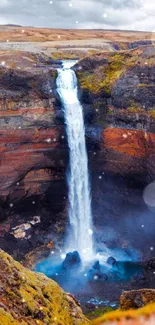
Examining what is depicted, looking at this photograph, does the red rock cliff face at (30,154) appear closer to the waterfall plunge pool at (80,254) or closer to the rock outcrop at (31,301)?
the waterfall plunge pool at (80,254)

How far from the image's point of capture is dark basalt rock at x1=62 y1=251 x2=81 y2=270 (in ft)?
121

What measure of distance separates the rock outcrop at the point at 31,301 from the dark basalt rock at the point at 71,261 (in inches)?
1025

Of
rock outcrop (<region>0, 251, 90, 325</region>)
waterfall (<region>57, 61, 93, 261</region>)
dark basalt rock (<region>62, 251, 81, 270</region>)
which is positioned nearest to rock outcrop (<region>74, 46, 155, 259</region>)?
waterfall (<region>57, 61, 93, 261</region>)

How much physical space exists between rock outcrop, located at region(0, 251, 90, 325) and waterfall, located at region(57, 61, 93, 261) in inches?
1142

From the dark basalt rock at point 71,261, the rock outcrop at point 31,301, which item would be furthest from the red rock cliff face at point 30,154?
the rock outcrop at point 31,301

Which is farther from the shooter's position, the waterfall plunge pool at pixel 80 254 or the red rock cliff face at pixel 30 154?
the red rock cliff face at pixel 30 154

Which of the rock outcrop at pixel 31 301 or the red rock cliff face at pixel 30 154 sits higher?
the red rock cliff face at pixel 30 154

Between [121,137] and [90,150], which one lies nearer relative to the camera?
[121,137]

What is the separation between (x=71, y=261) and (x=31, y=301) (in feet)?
93.8

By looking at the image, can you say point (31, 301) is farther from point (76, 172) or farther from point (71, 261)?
point (76, 172)

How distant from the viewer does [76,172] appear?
42.2 meters

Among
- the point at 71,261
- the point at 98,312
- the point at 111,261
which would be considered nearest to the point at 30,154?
the point at 71,261

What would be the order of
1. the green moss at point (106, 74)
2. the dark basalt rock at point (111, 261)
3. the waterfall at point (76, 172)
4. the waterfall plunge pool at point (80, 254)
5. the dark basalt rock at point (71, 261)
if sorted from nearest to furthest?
the waterfall plunge pool at point (80, 254)
the dark basalt rock at point (71, 261)
the dark basalt rock at point (111, 261)
the green moss at point (106, 74)
the waterfall at point (76, 172)

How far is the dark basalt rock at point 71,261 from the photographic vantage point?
121 ft
